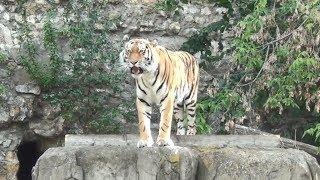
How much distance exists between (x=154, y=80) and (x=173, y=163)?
0.72 meters

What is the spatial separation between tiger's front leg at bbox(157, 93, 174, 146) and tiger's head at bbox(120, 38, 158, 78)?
34 centimetres

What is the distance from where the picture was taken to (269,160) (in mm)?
5480

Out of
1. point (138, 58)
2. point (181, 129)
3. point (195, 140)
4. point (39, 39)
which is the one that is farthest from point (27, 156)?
point (138, 58)

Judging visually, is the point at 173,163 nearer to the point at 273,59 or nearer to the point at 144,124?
the point at 144,124

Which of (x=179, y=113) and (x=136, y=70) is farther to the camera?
(x=179, y=113)

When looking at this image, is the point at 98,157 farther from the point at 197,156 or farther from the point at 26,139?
the point at 26,139

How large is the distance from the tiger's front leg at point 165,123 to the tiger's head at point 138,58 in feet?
1.12

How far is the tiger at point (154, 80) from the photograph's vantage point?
541cm

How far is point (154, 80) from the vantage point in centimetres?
568

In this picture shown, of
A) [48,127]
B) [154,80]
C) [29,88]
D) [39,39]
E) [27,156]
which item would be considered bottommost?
[27,156]

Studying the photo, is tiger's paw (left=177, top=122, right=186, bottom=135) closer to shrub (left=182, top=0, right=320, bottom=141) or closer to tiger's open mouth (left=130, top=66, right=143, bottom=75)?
shrub (left=182, top=0, right=320, bottom=141)

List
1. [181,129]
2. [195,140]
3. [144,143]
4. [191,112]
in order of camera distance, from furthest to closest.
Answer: [181,129] → [191,112] → [195,140] → [144,143]

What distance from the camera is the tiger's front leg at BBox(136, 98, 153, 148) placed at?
5550 mm

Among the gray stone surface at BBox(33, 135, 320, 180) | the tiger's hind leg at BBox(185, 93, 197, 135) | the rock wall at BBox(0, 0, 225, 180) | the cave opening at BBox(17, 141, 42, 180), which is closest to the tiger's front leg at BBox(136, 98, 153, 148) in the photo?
the gray stone surface at BBox(33, 135, 320, 180)
